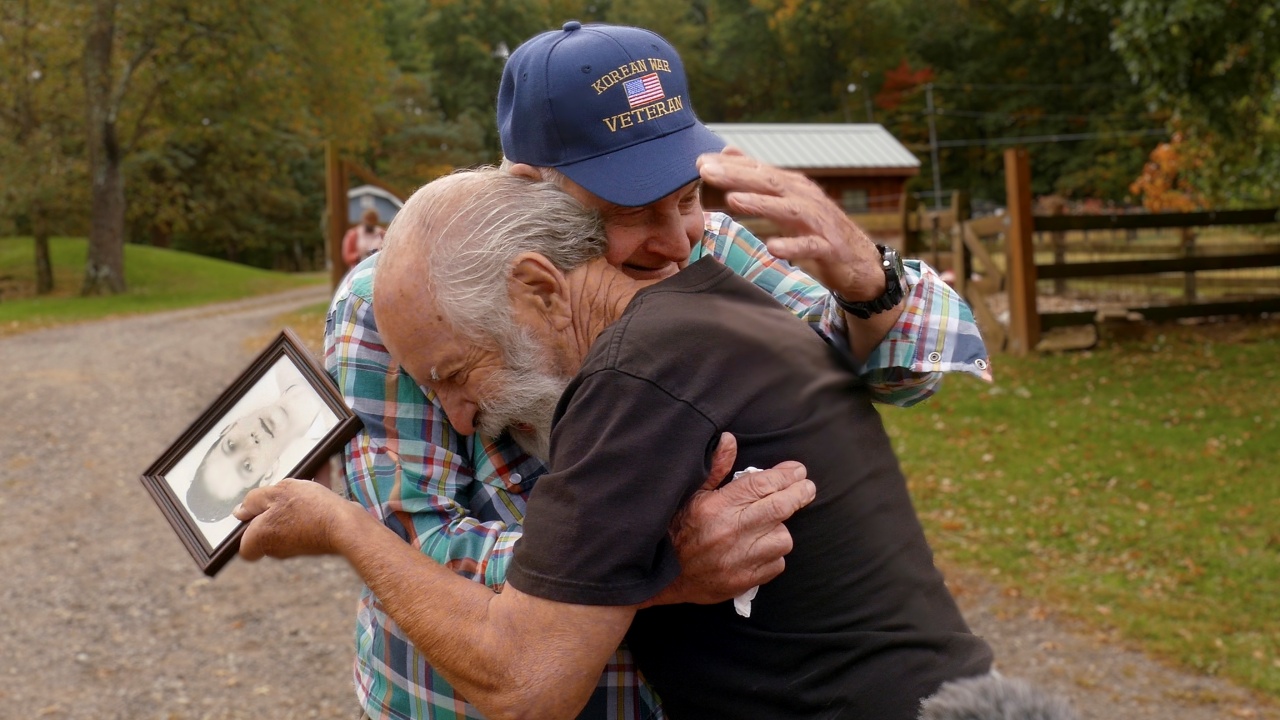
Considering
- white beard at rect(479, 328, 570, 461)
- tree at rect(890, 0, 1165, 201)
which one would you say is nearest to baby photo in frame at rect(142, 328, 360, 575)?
white beard at rect(479, 328, 570, 461)

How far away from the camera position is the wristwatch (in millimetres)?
1812

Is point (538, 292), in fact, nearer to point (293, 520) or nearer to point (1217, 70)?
point (293, 520)

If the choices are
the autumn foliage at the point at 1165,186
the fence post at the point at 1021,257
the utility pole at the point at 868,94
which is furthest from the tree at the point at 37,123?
the utility pole at the point at 868,94

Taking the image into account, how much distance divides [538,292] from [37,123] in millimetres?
29441

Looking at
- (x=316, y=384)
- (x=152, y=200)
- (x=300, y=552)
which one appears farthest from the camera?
(x=152, y=200)

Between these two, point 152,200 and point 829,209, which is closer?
point 829,209

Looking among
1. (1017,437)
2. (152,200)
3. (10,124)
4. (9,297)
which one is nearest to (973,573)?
(1017,437)

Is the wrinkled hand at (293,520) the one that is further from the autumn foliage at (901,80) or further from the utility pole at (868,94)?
the autumn foliage at (901,80)

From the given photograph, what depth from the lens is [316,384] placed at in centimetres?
206

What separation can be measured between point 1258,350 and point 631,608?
1165 cm

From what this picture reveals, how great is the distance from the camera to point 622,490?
1.48 meters

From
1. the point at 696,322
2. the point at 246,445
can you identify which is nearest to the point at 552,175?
the point at 696,322

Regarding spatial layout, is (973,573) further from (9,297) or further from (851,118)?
(851,118)

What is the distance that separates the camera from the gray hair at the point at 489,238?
5.82 ft
